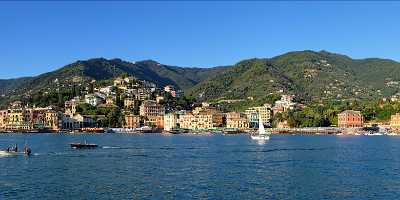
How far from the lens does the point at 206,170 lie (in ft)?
184

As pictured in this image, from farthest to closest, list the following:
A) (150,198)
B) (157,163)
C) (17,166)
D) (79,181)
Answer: (157,163), (17,166), (79,181), (150,198)

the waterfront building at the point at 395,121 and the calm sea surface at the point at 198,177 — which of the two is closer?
the calm sea surface at the point at 198,177

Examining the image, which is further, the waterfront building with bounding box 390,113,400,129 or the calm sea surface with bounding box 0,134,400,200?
the waterfront building with bounding box 390,113,400,129

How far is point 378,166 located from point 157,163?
2311 centimetres

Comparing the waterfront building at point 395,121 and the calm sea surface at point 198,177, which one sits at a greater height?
the waterfront building at point 395,121

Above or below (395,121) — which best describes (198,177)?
below

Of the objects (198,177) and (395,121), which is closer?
(198,177)

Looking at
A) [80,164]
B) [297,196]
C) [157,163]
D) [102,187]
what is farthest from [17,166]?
[297,196]

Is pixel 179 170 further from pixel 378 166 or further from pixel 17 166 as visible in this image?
pixel 378 166

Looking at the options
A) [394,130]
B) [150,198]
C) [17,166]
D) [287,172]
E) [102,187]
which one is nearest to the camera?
[150,198]

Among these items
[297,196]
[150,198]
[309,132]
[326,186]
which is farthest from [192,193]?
[309,132]

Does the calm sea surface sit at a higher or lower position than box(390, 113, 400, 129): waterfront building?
lower

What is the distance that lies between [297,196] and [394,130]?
155 m

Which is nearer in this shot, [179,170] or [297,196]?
[297,196]
